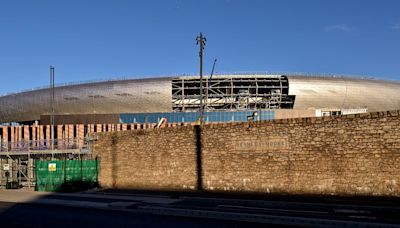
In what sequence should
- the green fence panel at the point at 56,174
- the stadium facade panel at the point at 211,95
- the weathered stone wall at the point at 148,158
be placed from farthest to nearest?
1. the stadium facade panel at the point at 211,95
2. the green fence panel at the point at 56,174
3. the weathered stone wall at the point at 148,158

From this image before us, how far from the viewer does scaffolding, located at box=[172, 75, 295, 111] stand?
9100 cm

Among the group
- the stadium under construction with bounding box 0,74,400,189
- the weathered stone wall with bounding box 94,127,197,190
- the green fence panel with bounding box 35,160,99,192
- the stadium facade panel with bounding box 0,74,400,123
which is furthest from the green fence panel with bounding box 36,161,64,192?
the stadium facade panel with bounding box 0,74,400,123

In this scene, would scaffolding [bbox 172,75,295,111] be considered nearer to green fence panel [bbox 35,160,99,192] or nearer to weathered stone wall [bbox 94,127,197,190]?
weathered stone wall [bbox 94,127,197,190]

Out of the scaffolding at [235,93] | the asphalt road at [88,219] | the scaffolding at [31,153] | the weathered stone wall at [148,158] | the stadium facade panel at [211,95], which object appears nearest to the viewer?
the asphalt road at [88,219]

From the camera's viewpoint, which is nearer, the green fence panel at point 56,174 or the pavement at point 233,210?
the pavement at point 233,210

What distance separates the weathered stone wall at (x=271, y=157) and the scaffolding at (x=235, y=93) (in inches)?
2432

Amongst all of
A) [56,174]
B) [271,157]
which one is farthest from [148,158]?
[271,157]

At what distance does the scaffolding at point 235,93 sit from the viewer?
91.0 meters

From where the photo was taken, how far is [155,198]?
2164 centimetres

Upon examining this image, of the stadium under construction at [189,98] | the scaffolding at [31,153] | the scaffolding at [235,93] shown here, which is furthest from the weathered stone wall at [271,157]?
the scaffolding at [235,93]

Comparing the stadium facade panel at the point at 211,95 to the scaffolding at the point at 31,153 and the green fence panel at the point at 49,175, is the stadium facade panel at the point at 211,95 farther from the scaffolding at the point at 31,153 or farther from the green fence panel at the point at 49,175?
the green fence panel at the point at 49,175

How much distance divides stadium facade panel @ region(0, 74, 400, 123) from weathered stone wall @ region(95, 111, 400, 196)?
62118 millimetres

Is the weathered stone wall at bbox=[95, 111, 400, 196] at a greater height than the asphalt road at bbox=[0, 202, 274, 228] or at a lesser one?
greater

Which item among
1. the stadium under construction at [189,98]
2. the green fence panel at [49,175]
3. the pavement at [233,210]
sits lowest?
the pavement at [233,210]
